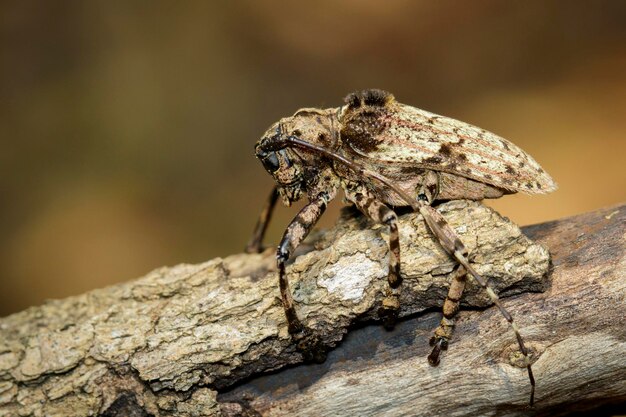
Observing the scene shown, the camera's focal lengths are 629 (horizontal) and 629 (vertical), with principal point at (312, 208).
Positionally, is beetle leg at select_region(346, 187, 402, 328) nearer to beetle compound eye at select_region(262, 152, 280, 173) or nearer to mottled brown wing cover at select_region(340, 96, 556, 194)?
mottled brown wing cover at select_region(340, 96, 556, 194)


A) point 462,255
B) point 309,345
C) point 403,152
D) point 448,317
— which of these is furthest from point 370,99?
point 309,345

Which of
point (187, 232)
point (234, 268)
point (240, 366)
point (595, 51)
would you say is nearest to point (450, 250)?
point (240, 366)

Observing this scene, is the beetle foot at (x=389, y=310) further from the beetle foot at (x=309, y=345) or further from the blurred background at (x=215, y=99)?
the blurred background at (x=215, y=99)

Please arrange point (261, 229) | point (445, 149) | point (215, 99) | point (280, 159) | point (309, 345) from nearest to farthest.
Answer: point (309, 345) < point (445, 149) < point (280, 159) < point (261, 229) < point (215, 99)

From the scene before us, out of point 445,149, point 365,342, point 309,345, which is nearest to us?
point 309,345

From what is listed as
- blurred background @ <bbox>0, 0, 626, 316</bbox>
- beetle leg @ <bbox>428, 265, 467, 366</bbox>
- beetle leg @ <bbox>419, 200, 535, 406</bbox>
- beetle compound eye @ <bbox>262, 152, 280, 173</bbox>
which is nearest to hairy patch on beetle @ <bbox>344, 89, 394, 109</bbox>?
beetle compound eye @ <bbox>262, 152, 280, 173</bbox>

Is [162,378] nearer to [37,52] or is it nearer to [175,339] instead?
[175,339]

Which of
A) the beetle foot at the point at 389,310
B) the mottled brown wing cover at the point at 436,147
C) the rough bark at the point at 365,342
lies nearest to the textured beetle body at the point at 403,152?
the mottled brown wing cover at the point at 436,147

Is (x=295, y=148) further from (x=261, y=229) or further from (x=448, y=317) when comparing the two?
(x=448, y=317)
